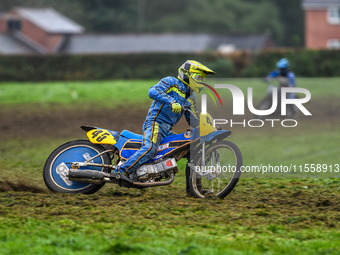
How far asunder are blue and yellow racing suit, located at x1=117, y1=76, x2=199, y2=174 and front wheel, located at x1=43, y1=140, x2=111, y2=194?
0.49 m

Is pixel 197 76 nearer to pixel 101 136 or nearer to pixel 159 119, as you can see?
pixel 159 119

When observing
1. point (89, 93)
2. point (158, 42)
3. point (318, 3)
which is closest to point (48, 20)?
point (158, 42)

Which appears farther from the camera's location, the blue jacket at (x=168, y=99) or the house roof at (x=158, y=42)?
the house roof at (x=158, y=42)

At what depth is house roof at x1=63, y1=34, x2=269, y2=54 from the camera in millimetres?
73625

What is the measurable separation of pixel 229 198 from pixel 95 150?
6.49 feet

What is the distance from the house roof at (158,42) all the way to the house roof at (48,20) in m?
3.39

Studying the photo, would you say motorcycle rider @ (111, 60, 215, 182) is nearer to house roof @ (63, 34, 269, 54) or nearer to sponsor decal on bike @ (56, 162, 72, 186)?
sponsor decal on bike @ (56, 162, 72, 186)

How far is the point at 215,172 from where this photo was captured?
30.5 feet

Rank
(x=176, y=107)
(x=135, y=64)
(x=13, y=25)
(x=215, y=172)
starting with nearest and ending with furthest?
(x=176, y=107), (x=215, y=172), (x=135, y=64), (x=13, y=25)

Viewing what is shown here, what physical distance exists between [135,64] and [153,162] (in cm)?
3947

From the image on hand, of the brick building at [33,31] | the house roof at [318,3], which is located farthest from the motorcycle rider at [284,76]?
the brick building at [33,31]

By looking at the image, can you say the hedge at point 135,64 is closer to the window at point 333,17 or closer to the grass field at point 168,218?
the window at point 333,17

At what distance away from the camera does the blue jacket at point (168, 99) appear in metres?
9.03

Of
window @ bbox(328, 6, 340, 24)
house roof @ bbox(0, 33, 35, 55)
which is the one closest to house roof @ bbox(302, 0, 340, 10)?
window @ bbox(328, 6, 340, 24)
